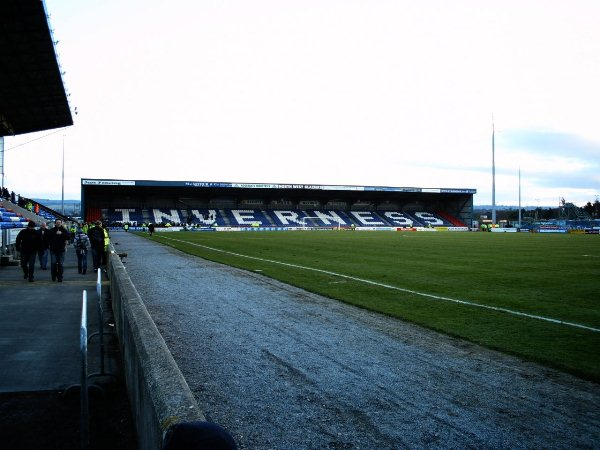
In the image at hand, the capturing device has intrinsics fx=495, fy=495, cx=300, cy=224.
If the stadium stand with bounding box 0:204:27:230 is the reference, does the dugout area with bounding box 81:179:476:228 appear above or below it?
above

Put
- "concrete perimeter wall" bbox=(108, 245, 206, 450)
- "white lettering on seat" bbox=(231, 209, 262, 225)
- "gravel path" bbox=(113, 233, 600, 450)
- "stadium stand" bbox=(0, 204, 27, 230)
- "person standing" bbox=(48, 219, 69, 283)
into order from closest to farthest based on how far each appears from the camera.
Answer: "concrete perimeter wall" bbox=(108, 245, 206, 450)
"gravel path" bbox=(113, 233, 600, 450)
"person standing" bbox=(48, 219, 69, 283)
"stadium stand" bbox=(0, 204, 27, 230)
"white lettering on seat" bbox=(231, 209, 262, 225)

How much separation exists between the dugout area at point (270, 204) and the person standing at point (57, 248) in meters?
58.5

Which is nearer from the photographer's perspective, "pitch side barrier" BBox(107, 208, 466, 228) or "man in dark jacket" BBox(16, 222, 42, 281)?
"man in dark jacket" BBox(16, 222, 42, 281)

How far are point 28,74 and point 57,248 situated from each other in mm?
16197

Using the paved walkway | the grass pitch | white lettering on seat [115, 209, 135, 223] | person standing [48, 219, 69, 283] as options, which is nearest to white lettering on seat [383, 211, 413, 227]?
white lettering on seat [115, 209, 135, 223]

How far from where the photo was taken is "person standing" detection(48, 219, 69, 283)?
1482cm

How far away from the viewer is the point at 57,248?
14.8 m

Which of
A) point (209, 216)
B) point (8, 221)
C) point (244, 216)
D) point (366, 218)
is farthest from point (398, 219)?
point (8, 221)

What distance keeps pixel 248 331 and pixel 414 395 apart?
3.45 metres

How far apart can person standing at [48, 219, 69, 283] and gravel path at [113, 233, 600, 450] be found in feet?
24.2

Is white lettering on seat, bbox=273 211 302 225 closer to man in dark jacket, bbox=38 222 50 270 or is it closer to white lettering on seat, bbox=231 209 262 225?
white lettering on seat, bbox=231 209 262 225

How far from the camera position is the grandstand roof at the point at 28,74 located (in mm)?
Result: 19859

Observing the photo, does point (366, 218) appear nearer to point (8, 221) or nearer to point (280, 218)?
point (280, 218)

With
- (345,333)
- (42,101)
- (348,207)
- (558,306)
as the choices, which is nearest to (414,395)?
(345,333)
